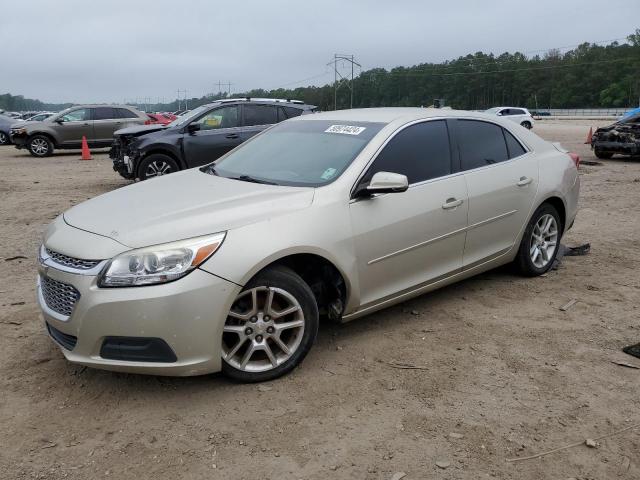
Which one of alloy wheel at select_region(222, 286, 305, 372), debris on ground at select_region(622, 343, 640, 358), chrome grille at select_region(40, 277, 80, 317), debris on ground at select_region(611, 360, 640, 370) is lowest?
debris on ground at select_region(611, 360, 640, 370)

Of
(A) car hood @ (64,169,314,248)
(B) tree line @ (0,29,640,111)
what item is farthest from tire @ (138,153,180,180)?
(B) tree line @ (0,29,640,111)

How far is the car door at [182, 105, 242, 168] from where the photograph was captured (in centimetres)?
1073

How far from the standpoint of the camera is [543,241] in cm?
542

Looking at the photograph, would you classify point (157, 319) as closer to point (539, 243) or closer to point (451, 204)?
point (451, 204)

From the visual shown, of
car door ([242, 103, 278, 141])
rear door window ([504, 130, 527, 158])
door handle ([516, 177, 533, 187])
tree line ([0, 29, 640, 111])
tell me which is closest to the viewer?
door handle ([516, 177, 533, 187])

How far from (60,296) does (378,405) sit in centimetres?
188

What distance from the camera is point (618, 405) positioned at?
3236 mm

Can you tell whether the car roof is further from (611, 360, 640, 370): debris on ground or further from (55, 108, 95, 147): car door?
(55, 108, 95, 147): car door

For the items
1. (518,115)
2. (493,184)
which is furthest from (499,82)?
(493,184)

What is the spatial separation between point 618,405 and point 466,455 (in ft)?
3.47

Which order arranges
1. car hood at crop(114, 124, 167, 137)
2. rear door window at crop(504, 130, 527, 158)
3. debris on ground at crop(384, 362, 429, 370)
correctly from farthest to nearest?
car hood at crop(114, 124, 167, 137) < rear door window at crop(504, 130, 527, 158) < debris on ground at crop(384, 362, 429, 370)

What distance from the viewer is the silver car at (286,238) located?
3.11 meters

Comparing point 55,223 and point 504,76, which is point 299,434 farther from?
point 504,76

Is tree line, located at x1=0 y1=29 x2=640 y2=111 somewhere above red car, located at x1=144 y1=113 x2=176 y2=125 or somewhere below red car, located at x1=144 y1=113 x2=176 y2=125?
above
